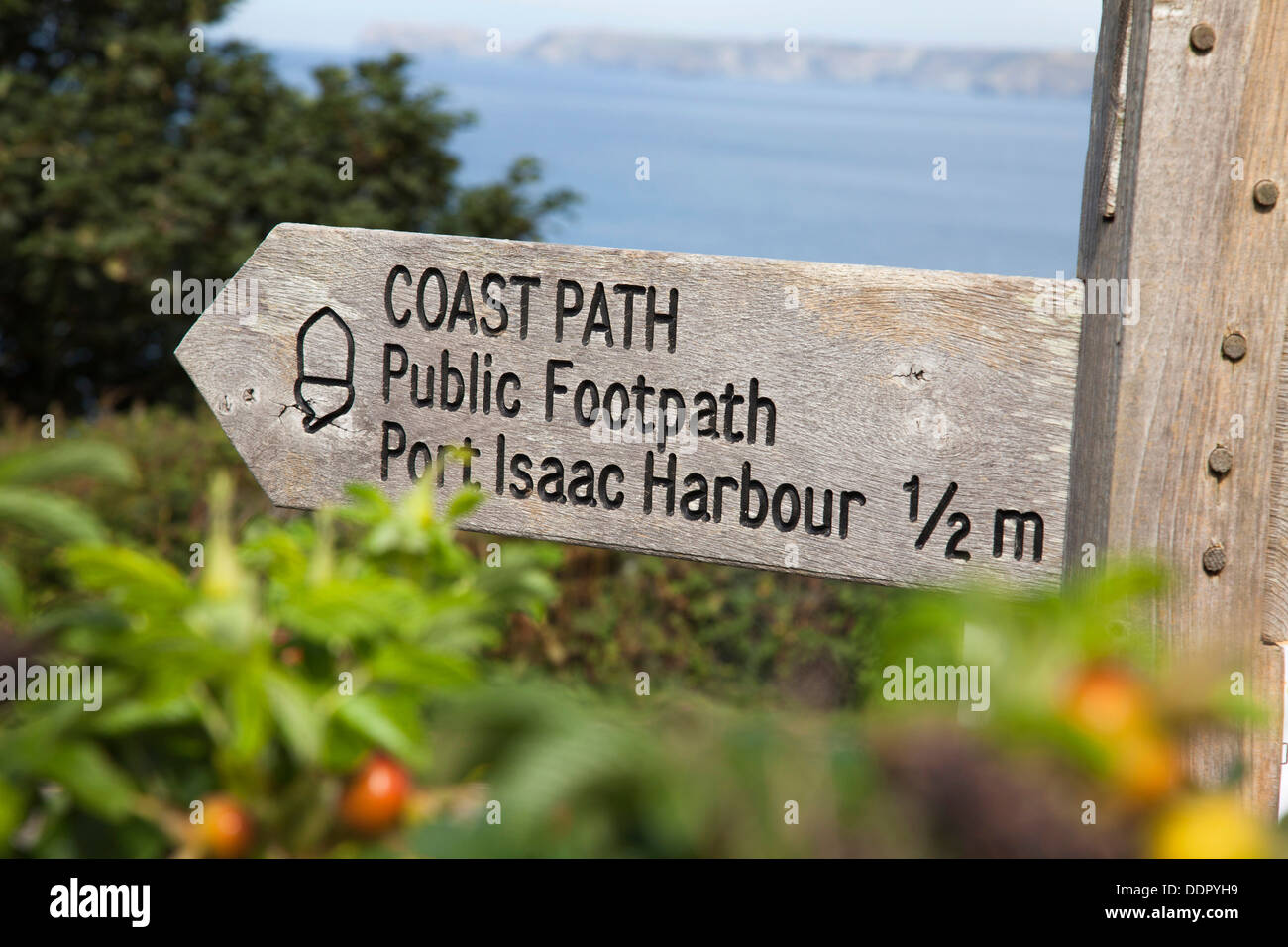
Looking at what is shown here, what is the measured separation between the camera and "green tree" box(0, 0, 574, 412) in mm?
5770

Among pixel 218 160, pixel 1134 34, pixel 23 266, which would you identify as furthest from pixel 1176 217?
pixel 23 266

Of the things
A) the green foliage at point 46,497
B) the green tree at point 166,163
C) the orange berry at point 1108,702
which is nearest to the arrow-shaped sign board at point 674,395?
the green foliage at point 46,497

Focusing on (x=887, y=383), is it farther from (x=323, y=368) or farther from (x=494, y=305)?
(x=323, y=368)

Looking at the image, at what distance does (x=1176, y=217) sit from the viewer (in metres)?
1.41

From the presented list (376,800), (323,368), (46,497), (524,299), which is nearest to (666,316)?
(524,299)

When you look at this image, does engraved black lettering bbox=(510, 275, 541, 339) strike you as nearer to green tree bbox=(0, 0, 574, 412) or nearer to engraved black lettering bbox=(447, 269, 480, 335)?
engraved black lettering bbox=(447, 269, 480, 335)

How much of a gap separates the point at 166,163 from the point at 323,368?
186 inches

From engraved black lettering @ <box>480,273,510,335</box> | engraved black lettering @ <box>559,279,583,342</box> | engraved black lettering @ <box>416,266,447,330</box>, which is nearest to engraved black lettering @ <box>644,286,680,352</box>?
engraved black lettering @ <box>559,279,583,342</box>

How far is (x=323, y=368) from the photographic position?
1910 millimetres

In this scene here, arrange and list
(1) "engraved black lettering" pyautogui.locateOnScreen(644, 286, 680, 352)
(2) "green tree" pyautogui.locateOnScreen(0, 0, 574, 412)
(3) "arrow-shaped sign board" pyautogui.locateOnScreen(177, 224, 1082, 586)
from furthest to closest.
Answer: (2) "green tree" pyautogui.locateOnScreen(0, 0, 574, 412) < (1) "engraved black lettering" pyautogui.locateOnScreen(644, 286, 680, 352) < (3) "arrow-shaped sign board" pyautogui.locateOnScreen(177, 224, 1082, 586)

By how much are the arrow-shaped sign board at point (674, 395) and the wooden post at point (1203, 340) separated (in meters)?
0.13

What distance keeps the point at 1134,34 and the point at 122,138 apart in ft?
18.8

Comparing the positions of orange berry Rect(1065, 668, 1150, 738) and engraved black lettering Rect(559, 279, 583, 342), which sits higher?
engraved black lettering Rect(559, 279, 583, 342)
